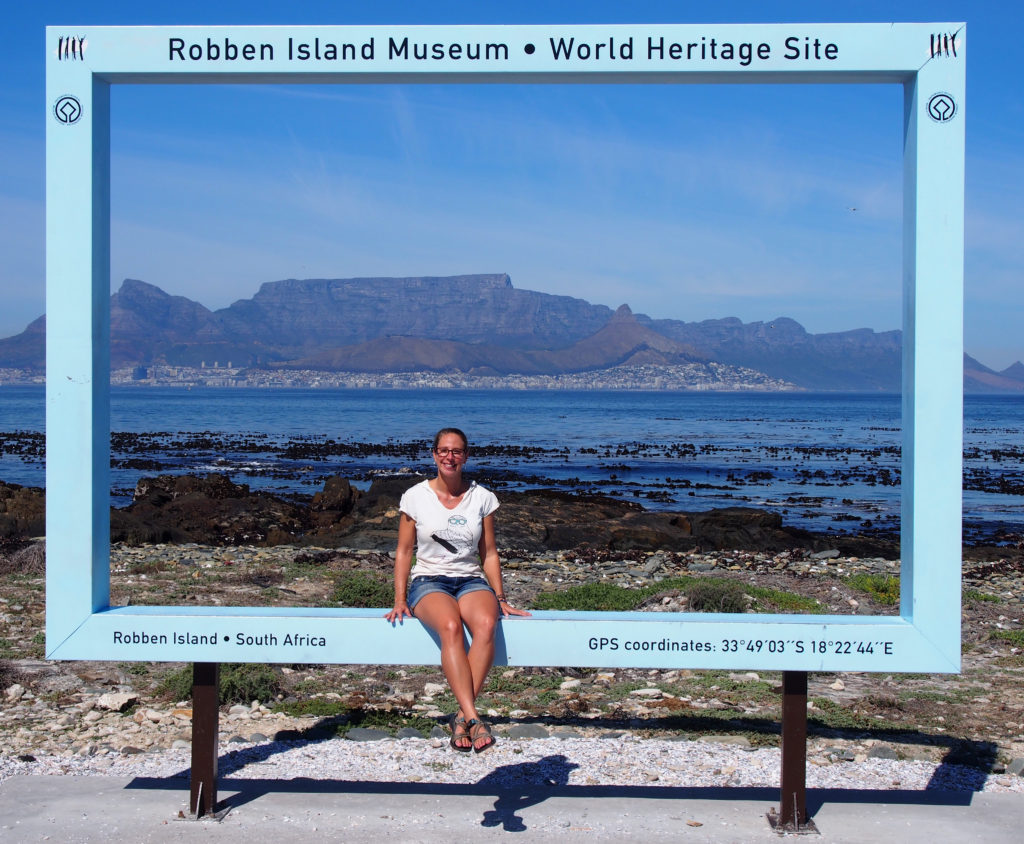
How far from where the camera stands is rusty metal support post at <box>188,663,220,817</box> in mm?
4793

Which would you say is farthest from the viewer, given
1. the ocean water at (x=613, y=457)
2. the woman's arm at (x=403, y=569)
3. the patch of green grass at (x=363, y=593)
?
the ocean water at (x=613, y=457)

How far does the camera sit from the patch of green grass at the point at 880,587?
11602mm

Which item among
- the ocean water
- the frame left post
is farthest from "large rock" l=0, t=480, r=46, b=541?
the frame left post

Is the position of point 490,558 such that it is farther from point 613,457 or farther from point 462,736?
point 613,457

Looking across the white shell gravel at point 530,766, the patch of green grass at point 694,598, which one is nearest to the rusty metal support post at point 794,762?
the white shell gravel at point 530,766

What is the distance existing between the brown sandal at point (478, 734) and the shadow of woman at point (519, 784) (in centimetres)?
49

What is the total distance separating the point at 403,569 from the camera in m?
5.13

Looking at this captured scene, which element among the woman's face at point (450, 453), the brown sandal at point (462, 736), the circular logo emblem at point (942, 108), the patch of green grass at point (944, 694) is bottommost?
the patch of green grass at point (944, 694)

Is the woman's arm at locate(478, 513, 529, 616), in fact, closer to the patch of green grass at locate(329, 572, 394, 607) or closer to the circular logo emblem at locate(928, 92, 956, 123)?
the circular logo emblem at locate(928, 92, 956, 123)

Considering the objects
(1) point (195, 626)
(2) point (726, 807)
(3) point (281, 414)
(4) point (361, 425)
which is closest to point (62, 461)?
(1) point (195, 626)

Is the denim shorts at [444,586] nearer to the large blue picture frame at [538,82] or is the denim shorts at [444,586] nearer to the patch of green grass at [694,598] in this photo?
the large blue picture frame at [538,82]

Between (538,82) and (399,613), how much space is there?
2487 mm

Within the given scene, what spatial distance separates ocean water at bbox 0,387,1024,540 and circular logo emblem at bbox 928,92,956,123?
21150 millimetres

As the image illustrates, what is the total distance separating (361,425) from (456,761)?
67617mm
